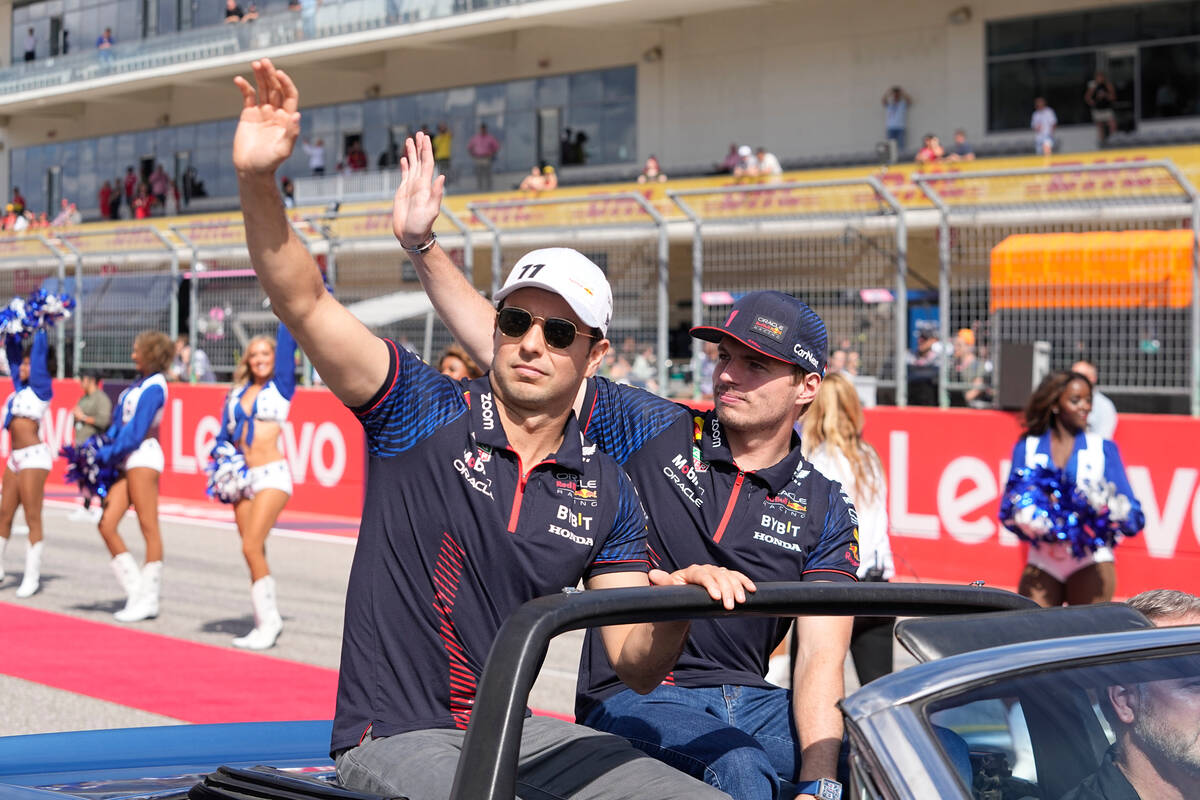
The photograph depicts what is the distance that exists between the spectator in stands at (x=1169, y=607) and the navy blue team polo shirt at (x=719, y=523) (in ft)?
2.19

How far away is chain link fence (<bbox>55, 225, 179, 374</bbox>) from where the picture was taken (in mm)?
17750

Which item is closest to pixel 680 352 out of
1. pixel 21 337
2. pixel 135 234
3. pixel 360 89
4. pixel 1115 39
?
pixel 21 337

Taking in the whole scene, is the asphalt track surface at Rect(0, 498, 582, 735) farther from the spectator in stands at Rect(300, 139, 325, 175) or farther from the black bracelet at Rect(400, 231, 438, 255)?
the spectator in stands at Rect(300, 139, 325, 175)

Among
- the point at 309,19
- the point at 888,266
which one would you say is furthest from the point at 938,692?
the point at 309,19

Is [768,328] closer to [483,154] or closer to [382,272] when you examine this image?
[382,272]

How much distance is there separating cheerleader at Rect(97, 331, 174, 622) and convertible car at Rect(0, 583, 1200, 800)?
7248 mm

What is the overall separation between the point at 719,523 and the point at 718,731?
593mm

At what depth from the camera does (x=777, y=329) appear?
11.7ft

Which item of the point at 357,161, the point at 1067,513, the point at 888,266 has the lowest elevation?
the point at 1067,513

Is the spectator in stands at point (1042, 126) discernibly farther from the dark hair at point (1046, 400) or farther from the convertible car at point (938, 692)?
the convertible car at point (938, 692)

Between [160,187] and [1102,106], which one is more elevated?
[160,187]

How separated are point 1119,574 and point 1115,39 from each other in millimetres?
18187

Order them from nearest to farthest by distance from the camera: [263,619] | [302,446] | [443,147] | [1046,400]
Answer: [1046,400]
[263,619]
[302,446]
[443,147]

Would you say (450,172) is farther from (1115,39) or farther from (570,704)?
(570,704)
